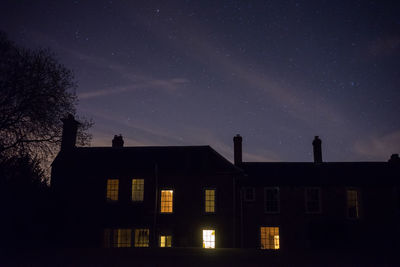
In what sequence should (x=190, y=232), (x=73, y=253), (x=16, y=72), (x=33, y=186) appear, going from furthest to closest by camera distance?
(x=190, y=232) < (x=16, y=72) < (x=33, y=186) < (x=73, y=253)

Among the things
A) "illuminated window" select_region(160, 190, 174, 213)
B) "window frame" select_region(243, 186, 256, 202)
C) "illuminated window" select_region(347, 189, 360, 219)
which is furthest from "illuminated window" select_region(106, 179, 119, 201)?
"illuminated window" select_region(347, 189, 360, 219)

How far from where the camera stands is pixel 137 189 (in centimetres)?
A: 2466

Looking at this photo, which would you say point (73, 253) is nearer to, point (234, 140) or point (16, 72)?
point (16, 72)

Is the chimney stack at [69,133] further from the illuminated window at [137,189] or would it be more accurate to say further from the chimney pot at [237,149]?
the chimney pot at [237,149]

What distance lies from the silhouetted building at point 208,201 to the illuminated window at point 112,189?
0.24 ft

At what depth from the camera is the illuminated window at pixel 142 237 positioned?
23.8m

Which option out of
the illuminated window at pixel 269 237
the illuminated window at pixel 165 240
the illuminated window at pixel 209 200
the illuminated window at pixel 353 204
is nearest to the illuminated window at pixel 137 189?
the illuminated window at pixel 165 240

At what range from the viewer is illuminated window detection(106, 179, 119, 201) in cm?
2474

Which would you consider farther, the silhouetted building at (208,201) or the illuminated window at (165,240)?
the silhouetted building at (208,201)

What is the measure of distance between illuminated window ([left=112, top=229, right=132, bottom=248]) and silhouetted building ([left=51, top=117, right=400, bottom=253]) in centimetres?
7

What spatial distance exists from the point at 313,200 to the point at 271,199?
3.39 meters

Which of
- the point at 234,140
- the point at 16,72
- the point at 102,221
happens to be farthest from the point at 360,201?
the point at 16,72

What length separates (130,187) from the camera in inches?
972

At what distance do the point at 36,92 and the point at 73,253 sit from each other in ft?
36.4
